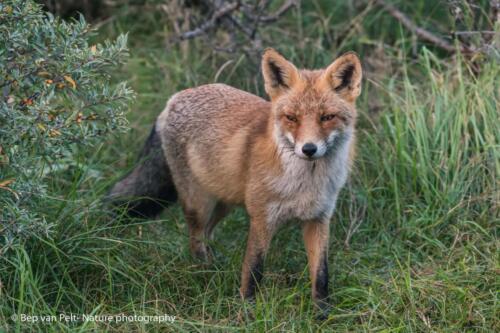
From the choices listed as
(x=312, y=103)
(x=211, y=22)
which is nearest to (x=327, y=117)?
(x=312, y=103)

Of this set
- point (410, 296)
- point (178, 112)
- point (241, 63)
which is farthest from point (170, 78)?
point (410, 296)

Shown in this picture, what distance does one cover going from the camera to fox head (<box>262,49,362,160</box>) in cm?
418

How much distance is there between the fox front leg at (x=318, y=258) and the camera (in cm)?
443

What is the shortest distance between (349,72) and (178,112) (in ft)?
4.50

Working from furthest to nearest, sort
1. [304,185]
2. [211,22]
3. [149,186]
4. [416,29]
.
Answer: [416,29] < [211,22] < [149,186] < [304,185]

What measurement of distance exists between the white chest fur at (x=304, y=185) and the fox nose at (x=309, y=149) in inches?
13.5

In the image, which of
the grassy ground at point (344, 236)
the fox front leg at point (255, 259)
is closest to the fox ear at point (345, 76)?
the fox front leg at point (255, 259)

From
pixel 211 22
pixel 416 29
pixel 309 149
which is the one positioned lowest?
pixel 416 29

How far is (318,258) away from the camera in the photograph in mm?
4504

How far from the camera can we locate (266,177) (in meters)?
4.48

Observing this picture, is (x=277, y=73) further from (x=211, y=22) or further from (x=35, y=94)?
(x=211, y=22)

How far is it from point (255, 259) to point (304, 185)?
→ 20.0 inches

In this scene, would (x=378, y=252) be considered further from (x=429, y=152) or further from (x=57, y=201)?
(x=57, y=201)

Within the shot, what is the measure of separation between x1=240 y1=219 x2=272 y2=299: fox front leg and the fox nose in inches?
23.9
